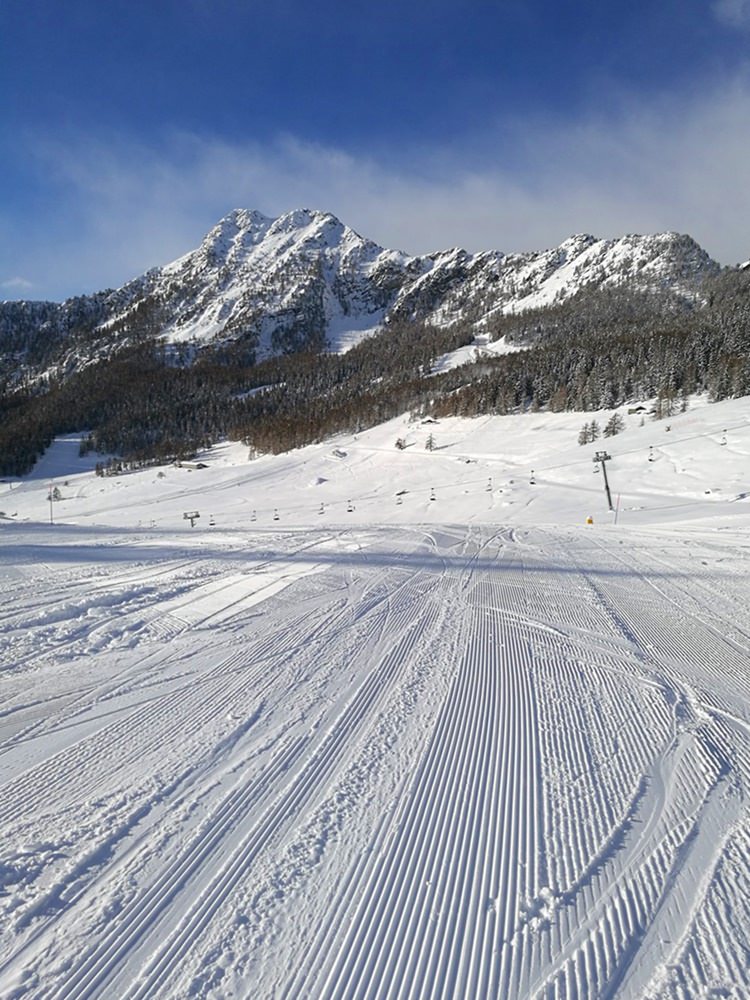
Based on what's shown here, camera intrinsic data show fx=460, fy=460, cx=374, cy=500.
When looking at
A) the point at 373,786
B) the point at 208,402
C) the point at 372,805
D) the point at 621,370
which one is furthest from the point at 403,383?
the point at 372,805

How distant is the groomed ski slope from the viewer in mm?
2367

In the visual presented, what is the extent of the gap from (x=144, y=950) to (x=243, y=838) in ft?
2.60

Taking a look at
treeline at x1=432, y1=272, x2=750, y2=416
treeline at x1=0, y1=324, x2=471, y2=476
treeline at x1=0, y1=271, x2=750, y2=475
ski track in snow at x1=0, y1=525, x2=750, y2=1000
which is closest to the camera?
ski track in snow at x1=0, y1=525, x2=750, y2=1000

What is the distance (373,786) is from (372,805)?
202 mm

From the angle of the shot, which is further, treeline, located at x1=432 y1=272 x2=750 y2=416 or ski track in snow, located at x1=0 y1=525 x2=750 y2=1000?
treeline, located at x1=432 y1=272 x2=750 y2=416

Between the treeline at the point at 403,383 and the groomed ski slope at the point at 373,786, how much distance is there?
2459 inches

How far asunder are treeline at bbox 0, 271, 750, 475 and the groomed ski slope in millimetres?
62458

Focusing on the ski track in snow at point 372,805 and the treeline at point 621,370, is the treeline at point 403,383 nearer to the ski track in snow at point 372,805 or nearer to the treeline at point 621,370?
the treeline at point 621,370

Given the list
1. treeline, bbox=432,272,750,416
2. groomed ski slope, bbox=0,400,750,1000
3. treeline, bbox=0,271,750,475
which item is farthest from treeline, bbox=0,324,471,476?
groomed ski slope, bbox=0,400,750,1000

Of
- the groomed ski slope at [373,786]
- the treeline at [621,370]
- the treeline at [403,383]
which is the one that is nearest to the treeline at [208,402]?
the treeline at [403,383]

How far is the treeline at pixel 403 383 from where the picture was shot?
72.9 meters

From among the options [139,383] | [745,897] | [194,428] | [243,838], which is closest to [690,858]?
[745,897]

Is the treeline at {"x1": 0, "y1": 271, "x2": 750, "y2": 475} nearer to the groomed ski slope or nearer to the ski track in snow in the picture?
the groomed ski slope

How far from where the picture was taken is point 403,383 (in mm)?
127438
